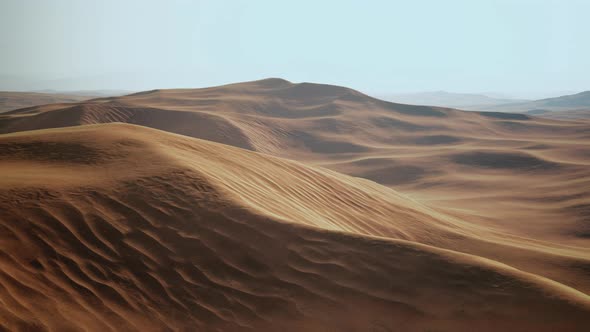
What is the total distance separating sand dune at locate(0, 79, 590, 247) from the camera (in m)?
14.7

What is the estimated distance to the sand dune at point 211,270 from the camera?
12.8 ft

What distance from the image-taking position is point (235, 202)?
18.7 feet

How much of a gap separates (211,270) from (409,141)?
87.9ft

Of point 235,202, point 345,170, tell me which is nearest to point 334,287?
point 235,202

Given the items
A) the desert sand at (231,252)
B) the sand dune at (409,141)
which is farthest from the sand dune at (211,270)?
the sand dune at (409,141)

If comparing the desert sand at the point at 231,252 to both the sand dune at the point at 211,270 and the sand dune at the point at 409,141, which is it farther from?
the sand dune at the point at 409,141

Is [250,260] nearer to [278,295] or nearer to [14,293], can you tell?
[278,295]

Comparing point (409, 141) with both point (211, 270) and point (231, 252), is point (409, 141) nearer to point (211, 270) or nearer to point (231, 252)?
point (231, 252)

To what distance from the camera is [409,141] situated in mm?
29906

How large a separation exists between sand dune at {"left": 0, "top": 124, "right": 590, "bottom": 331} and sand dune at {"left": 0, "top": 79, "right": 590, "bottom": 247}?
8.34 meters

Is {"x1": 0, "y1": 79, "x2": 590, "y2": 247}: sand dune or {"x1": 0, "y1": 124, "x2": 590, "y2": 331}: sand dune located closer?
{"x1": 0, "y1": 124, "x2": 590, "y2": 331}: sand dune

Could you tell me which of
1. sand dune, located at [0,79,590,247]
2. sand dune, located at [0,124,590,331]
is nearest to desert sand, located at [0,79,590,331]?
sand dune, located at [0,124,590,331]

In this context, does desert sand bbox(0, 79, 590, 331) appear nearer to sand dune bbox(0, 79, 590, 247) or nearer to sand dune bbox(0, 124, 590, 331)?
sand dune bbox(0, 124, 590, 331)

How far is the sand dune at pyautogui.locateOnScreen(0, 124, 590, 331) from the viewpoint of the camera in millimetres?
3914
